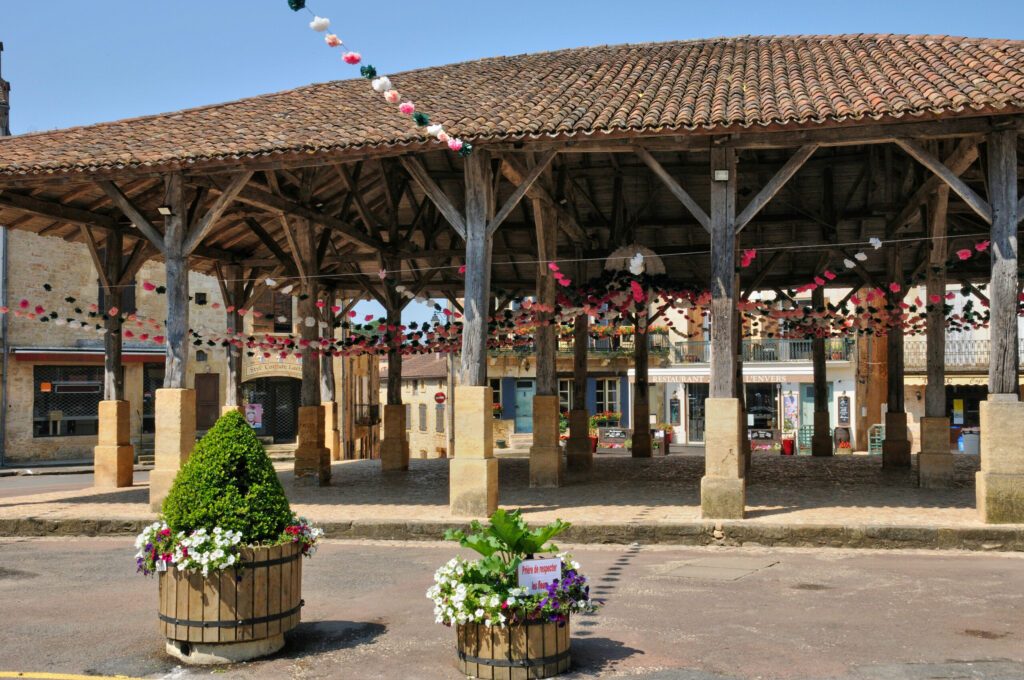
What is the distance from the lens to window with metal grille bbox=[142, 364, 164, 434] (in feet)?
94.9

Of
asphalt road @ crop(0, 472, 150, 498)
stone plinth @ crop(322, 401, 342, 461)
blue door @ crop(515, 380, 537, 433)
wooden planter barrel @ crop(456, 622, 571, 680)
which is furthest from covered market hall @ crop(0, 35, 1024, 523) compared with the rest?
blue door @ crop(515, 380, 537, 433)

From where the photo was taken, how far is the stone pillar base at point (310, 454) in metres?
15.7

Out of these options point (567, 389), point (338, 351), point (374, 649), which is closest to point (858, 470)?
point (338, 351)

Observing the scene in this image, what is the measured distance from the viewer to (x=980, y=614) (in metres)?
6.97

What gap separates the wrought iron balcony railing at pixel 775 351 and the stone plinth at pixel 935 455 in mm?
21114

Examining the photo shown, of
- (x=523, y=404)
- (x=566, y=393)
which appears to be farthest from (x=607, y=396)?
(x=523, y=404)

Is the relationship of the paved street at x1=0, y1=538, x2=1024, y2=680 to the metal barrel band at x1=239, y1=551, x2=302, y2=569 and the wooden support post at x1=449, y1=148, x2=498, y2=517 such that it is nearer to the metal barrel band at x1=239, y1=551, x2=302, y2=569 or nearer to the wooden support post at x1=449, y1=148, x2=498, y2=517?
the metal barrel band at x1=239, y1=551, x2=302, y2=569

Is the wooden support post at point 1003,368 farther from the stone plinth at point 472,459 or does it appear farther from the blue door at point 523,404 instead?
the blue door at point 523,404

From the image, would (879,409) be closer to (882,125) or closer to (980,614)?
(882,125)

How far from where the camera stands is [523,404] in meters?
37.3

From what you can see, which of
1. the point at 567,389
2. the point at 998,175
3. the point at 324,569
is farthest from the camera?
the point at 567,389

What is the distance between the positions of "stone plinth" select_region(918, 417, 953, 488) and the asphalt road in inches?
517

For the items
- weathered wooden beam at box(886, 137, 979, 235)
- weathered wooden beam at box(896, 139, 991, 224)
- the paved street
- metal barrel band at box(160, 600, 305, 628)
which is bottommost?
the paved street

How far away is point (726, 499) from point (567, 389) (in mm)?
28314
